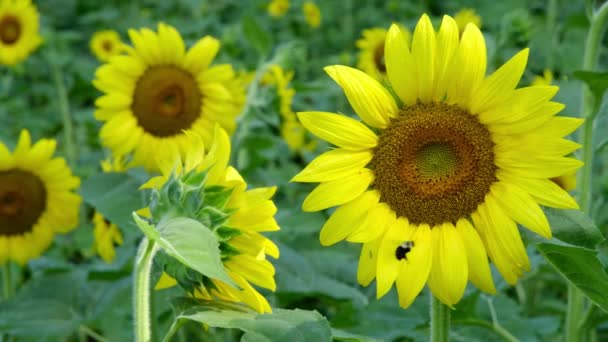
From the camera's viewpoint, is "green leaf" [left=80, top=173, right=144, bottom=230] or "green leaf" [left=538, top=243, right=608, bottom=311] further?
"green leaf" [left=80, top=173, right=144, bottom=230]

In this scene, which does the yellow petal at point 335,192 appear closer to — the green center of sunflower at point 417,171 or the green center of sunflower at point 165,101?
the green center of sunflower at point 417,171

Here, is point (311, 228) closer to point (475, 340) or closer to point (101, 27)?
point (475, 340)

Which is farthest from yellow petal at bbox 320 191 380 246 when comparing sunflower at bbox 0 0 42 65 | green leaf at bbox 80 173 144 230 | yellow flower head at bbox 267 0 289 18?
yellow flower head at bbox 267 0 289 18

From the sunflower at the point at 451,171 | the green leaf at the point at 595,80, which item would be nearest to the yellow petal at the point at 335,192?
the sunflower at the point at 451,171

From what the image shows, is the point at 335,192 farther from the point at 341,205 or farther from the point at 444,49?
the point at 444,49

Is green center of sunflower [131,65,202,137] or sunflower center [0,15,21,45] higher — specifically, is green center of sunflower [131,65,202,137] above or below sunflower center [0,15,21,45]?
below

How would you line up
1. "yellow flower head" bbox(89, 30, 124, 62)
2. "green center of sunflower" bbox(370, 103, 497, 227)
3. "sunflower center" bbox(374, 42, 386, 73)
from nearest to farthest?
"green center of sunflower" bbox(370, 103, 497, 227), "sunflower center" bbox(374, 42, 386, 73), "yellow flower head" bbox(89, 30, 124, 62)

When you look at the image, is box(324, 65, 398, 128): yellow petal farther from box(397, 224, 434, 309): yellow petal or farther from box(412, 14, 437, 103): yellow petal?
box(397, 224, 434, 309): yellow petal
